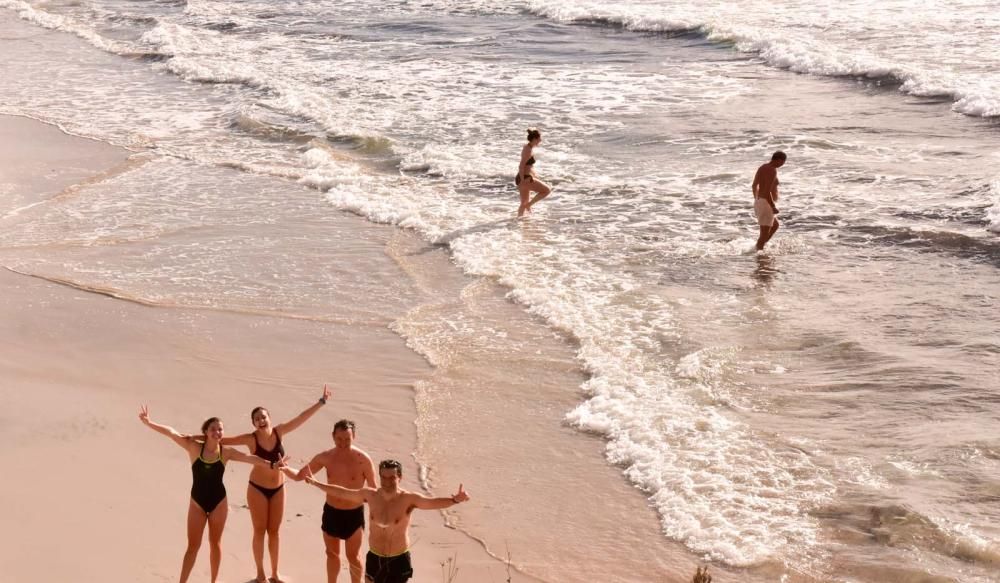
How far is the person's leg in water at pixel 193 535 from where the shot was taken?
720 centimetres

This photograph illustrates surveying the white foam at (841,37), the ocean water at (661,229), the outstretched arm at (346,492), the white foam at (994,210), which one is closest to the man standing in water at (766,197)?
the ocean water at (661,229)

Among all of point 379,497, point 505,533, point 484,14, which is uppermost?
point 484,14

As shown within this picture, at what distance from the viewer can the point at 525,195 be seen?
53.4ft

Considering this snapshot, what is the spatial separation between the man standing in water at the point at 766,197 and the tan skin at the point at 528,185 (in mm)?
3088

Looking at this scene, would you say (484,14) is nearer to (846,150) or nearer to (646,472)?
(846,150)

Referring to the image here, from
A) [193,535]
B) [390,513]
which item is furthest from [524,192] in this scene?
[390,513]

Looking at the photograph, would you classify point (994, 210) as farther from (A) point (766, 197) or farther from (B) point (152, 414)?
(B) point (152, 414)

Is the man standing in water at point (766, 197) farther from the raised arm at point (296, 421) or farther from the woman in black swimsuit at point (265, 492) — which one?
the woman in black swimsuit at point (265, 492)

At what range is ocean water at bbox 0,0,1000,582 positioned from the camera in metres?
9.15

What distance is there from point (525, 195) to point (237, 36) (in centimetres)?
1883

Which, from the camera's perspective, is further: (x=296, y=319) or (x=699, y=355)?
(x=296, y=319)

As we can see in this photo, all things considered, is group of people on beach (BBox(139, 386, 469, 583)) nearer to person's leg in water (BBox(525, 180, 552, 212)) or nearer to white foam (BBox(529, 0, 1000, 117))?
person's leg in water (BBox(525, 180, 552, 212))

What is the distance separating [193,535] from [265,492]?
0.51 metres

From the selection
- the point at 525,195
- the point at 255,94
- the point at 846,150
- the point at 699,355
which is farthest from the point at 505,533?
the point at 255,94
